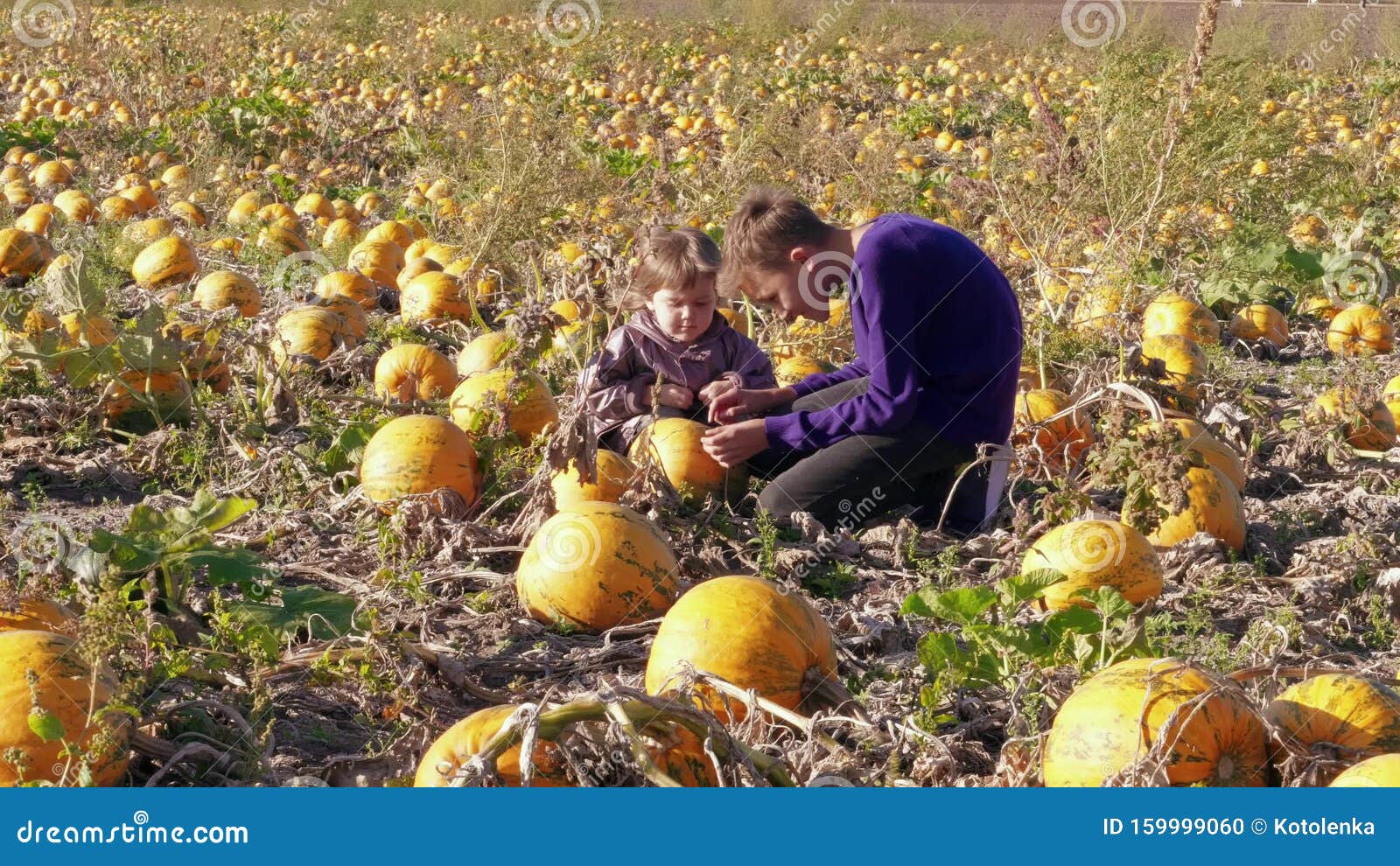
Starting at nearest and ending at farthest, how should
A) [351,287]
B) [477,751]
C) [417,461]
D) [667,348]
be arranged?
[477,751] → [417,461] → [667,348] → [351,287]

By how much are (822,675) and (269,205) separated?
6.96 meters

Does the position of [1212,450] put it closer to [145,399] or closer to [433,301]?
[433,301]

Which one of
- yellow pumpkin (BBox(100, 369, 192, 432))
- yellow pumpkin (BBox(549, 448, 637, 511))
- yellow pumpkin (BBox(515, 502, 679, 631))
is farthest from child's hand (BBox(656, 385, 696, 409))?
yellow pumpkin (BBox(100, 369, 192, 432))

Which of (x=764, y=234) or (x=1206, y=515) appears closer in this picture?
(x=1206, y=515)

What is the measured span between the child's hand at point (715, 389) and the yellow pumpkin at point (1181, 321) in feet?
7.93

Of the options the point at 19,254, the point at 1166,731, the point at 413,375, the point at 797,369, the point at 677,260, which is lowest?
the point at 19,254

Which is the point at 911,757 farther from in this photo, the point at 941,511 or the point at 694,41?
the point at 694,41

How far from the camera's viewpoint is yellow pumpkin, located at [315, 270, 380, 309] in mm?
6750

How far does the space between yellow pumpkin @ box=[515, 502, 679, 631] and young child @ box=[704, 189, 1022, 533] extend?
865 mm

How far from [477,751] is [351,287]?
4.87 metres

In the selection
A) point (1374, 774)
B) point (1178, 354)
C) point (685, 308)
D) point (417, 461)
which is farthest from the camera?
point (1178, 354)

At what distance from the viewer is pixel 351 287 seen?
267 inches

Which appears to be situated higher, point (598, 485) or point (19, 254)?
point (598, 485)

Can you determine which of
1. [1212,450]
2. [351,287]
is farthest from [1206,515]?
[351,287]
